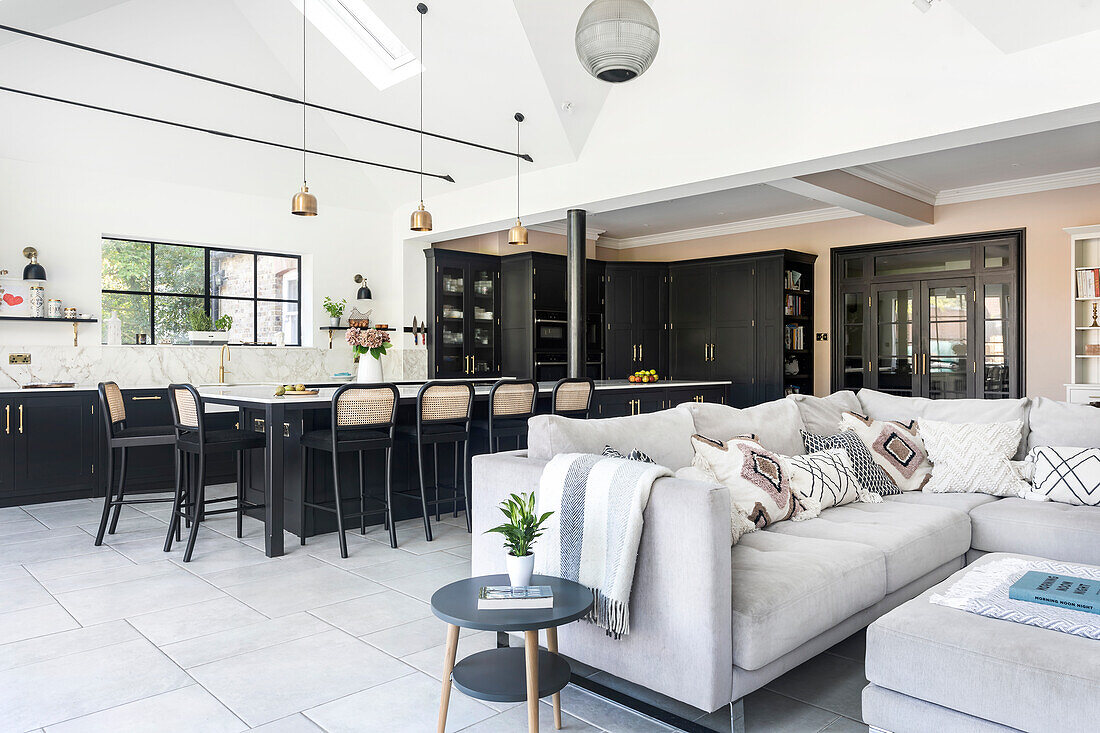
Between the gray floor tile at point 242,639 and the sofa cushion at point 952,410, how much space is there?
11.2 ft

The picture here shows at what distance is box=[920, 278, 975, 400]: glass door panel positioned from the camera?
26.3ft

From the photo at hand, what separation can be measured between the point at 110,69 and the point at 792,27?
537cm

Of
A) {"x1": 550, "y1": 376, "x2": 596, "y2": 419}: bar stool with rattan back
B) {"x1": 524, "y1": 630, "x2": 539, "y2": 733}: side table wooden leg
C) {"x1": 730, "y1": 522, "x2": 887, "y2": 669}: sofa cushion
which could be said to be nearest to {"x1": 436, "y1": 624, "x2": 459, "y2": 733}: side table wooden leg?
{"x1": 524, "y1": 630, "x2": 539, "y2": 733}: side table wooden leg

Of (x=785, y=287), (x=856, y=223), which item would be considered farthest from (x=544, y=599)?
(x=856, y=223)

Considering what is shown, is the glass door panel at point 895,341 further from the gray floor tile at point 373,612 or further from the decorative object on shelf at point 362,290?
the gray floor tile at point 373,612

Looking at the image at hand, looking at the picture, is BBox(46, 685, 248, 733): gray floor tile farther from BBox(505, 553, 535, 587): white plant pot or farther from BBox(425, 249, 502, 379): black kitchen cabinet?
BBox(425, 249, 502, 379): black kitchen cabinet

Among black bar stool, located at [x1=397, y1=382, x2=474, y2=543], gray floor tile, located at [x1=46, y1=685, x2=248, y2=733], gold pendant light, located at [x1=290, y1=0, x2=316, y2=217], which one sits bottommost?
gray floor tile, located at [x1=46, y1=685, x2=248, y2=733]

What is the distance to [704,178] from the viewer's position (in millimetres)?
5656

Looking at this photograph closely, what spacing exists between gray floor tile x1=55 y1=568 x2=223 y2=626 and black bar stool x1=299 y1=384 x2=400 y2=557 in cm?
82

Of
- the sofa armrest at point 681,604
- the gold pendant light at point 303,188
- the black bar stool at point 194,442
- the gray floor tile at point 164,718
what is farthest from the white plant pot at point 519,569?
the gold pendant light at point 303,188

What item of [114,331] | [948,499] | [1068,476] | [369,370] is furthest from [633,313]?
[1068,476]

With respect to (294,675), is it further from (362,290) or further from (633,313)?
(633,313)

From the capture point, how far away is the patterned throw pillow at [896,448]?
407 centimetres

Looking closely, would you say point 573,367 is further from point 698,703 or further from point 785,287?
point 698,703
